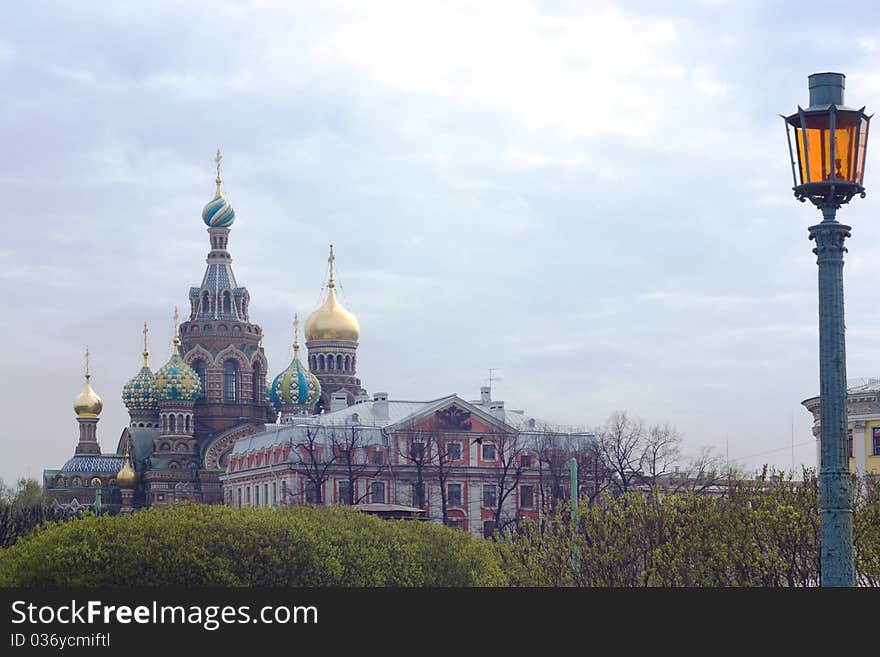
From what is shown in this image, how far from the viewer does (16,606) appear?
51.9 feet

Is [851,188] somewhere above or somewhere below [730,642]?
above

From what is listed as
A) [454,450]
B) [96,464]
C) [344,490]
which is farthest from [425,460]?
[96,464]

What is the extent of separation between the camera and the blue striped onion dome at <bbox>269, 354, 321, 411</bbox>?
108812mm

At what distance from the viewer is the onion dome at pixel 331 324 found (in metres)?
112

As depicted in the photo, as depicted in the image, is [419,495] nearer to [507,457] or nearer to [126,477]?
[507,457]

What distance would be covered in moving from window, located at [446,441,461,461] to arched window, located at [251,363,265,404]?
3071 cm

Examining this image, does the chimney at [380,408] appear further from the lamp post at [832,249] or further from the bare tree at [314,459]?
the lamp post at [832,249]

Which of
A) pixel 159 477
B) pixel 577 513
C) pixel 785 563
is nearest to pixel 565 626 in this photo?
pixel 785 563

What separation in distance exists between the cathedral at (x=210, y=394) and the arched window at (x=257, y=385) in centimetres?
7

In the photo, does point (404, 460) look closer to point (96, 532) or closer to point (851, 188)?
point (96, 532)

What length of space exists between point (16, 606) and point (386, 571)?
2610 cm

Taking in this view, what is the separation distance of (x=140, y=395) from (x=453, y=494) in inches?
1520

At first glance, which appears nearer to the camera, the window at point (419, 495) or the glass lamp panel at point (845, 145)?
the glass lamp panel at point (845, 145)

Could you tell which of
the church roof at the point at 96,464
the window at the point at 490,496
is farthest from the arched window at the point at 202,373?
the window at the point at 490,496
